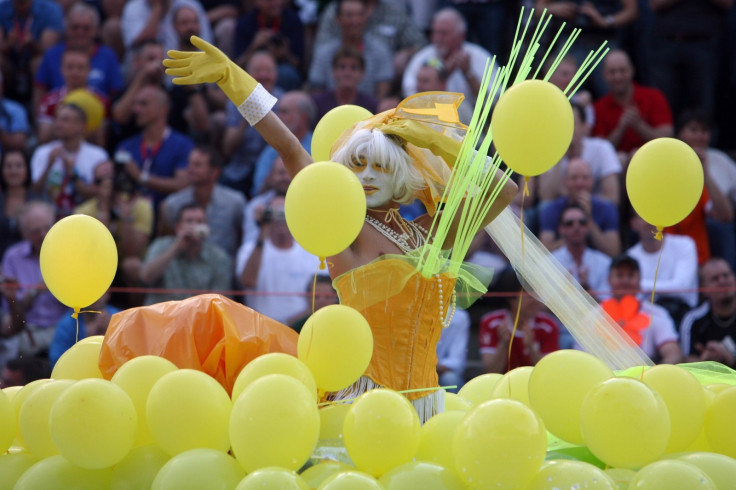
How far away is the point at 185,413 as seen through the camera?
2.60m

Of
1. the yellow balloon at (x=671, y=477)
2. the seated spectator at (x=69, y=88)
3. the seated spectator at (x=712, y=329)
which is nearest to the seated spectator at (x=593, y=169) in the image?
the seated spectator at (x=712, y=329)

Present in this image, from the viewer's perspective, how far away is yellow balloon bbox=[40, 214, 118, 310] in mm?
3031

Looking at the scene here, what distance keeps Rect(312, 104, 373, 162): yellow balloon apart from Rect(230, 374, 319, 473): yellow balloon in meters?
1.15

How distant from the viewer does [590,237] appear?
5.73 metres

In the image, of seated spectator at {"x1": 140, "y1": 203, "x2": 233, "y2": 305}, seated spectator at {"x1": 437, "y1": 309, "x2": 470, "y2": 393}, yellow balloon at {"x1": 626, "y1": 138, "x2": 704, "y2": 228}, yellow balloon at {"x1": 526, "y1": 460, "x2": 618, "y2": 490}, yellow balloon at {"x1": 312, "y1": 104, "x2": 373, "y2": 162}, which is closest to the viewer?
yellow balloon at {"x1": 526, "y1": 460, "x2": 618, "y2": 490}

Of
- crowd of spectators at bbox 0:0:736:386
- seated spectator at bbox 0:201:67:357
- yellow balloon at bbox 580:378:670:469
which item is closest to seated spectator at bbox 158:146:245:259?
crowd of spectators at bbox 0:0:736:386

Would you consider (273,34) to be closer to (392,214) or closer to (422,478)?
(392,214)

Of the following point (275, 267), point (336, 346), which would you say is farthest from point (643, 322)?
point (336, 346)

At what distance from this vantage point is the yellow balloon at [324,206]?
102 inches

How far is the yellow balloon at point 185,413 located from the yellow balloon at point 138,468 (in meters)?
0.06

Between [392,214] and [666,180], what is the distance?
0.83 metres

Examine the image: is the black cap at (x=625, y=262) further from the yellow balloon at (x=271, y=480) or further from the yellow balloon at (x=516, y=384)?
the yellow balloon at (x=271, y=480)

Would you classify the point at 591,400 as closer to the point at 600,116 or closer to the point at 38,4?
the point at 600,116

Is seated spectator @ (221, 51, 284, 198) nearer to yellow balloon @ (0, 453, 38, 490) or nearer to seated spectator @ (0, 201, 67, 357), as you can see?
seated spectator @ (0, 201, 67, 357)
